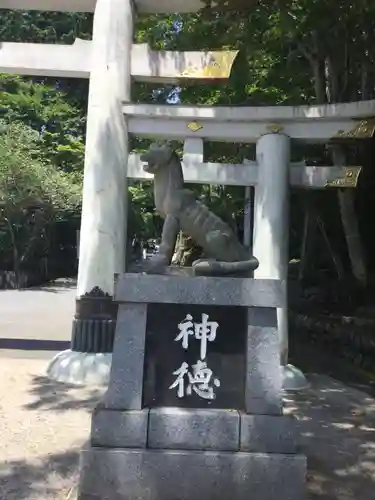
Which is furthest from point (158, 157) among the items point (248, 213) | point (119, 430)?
point (248, 213)

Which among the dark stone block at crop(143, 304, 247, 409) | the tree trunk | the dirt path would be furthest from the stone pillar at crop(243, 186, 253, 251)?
the dark stone block at crop(143, 304, 247, 409)

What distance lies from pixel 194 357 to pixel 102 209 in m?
3.66

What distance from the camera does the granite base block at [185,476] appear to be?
150 inches

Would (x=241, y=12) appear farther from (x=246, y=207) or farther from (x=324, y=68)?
(x=246, y=207)

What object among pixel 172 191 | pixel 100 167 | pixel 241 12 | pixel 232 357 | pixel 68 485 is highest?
pixel 241 12

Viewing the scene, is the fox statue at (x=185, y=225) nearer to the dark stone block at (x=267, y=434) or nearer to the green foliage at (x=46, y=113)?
the dark stone block at (x=267, y=434)

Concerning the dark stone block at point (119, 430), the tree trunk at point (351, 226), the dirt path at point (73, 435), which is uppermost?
the tree trunk at point (351, 226)

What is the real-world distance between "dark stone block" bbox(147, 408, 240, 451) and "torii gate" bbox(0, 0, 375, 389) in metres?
3.30

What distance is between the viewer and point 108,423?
3926 mm

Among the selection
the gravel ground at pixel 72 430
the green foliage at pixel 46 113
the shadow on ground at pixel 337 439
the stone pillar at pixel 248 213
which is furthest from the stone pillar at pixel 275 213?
the green foliage at pixel 46 113

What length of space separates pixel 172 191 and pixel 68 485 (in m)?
2.25

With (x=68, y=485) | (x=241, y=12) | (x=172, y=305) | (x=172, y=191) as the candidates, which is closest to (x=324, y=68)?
(x=241, y=12)

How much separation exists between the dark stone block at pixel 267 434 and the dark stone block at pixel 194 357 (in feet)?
0.58

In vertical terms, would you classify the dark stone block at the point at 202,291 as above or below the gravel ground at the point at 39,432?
above
